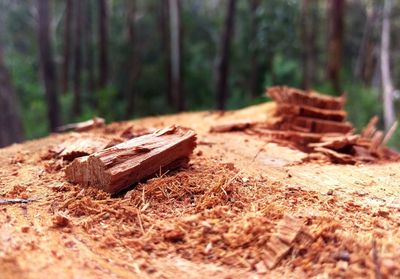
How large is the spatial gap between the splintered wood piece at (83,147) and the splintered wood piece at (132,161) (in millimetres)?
372

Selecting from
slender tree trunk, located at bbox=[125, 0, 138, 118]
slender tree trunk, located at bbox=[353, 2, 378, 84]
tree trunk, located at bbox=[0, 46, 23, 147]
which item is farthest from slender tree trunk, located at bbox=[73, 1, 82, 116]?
slender tree trunk, located at bbox=[353, 2, 378, 84]

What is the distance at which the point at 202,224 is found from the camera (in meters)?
1.94

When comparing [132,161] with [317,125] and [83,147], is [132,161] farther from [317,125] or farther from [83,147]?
[317,125]

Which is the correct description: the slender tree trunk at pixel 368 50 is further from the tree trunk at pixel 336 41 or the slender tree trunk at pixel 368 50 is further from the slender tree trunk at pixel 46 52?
the slender tree trunk at pixel 46 52

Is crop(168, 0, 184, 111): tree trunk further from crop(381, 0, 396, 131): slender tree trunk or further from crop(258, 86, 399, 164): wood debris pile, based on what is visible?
crop(258, 86, 399, 164): wood debris pile

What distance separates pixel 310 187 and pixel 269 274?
1.06m

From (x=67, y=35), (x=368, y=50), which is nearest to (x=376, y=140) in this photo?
(x=67, y=35)

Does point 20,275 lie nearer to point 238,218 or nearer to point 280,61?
point 238,218

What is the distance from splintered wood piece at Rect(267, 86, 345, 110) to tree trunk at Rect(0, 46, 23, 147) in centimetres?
432

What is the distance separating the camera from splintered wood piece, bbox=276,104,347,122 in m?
4.25

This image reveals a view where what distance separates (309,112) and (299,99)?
0.16 meters

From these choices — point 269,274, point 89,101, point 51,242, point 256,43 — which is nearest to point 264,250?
point 269,274

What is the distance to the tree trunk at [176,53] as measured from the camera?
43.8ft

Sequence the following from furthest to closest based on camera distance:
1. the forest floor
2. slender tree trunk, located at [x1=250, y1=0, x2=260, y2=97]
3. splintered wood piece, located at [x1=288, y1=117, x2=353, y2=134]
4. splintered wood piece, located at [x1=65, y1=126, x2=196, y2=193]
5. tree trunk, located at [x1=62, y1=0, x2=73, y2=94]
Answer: tree trunk, located at [x1=62, y1=0, x2=73, y2=94], slender tree trunk, located at [x1=250, y1=0, x2=260, y2=97], splintered wood piece, located at [x1=288, y1=117, x2=353, y2=134], splintered wood piece, located at [x1=65, y1=126, x2=196, y2=193], the forest floor
